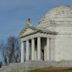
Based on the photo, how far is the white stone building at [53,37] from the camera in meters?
107

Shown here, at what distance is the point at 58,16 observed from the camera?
364ft

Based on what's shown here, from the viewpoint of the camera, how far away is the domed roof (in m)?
109

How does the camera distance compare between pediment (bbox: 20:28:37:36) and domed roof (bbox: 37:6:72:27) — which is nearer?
domed roof (bbox: 37:6:72:27)

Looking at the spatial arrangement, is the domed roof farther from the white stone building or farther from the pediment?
the pediment

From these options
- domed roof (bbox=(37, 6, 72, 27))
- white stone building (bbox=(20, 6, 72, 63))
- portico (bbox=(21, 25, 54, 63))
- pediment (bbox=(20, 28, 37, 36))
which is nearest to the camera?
portico (bbox=(21, 25, 54, 63))

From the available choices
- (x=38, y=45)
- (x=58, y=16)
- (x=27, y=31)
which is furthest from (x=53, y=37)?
(x=27, y=31)

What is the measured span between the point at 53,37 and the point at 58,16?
6.80 meters

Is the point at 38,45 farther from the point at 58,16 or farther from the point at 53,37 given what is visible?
the point at 58,16

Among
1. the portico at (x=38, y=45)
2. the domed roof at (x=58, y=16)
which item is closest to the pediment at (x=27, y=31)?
the portico at (x=38, y=45)

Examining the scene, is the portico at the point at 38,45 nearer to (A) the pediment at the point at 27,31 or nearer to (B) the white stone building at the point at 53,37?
(B) the white stone building at the point at 53,37

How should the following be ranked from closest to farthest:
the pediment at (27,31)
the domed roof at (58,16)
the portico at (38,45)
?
the portico at (38,45) → the domed roof at (58,16) → the pediment at (27,31)

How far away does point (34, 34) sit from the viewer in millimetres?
109125

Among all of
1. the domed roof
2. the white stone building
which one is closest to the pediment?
the white stone building

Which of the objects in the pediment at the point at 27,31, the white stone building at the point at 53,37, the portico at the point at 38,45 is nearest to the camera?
the portico at the point at 38,45
